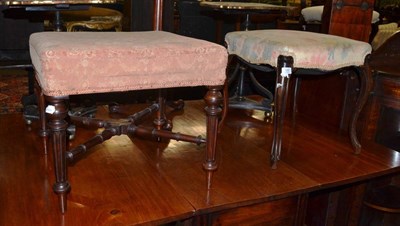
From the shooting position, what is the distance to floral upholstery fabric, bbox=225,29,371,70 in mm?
1326

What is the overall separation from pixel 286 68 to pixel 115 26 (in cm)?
133

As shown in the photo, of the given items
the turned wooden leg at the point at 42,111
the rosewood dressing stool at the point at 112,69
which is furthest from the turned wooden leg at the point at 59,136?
the turned wooden leg at the point at 42,111

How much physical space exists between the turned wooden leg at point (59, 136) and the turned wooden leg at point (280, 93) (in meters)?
0.66

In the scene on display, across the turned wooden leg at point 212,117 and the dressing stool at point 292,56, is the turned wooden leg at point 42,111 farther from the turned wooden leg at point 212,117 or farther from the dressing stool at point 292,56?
the dressing stool at point 292,56

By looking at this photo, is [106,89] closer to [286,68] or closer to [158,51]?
[158,51]

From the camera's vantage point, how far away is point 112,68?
1.00m

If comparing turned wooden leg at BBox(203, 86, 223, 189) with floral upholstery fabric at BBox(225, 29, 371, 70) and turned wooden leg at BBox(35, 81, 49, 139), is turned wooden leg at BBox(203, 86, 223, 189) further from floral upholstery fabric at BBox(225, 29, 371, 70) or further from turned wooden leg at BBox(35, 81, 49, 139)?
turned wooden leg at BBox(35, 81, 49, 139)

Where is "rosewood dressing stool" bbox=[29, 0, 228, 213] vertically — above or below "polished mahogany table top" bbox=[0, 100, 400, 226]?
above

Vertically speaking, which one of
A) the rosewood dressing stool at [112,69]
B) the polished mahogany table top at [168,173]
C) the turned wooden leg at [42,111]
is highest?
the rosewood dressing stool at [112,69]

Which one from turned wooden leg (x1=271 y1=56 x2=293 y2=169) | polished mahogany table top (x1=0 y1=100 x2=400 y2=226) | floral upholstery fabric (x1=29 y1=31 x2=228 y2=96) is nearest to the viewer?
floral upholstery fabric (x1=29 y1=31 x2=228 y2=96)

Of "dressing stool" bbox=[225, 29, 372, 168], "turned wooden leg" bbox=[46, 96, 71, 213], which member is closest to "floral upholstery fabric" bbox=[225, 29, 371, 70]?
"dressing stool" bbox=[225, 29, 372, 168]

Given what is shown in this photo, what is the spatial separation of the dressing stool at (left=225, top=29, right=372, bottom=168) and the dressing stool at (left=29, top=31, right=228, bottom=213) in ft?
0.80

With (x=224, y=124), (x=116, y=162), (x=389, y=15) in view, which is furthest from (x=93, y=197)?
(x=389, y=15)

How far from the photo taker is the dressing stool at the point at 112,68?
95 centimetres
